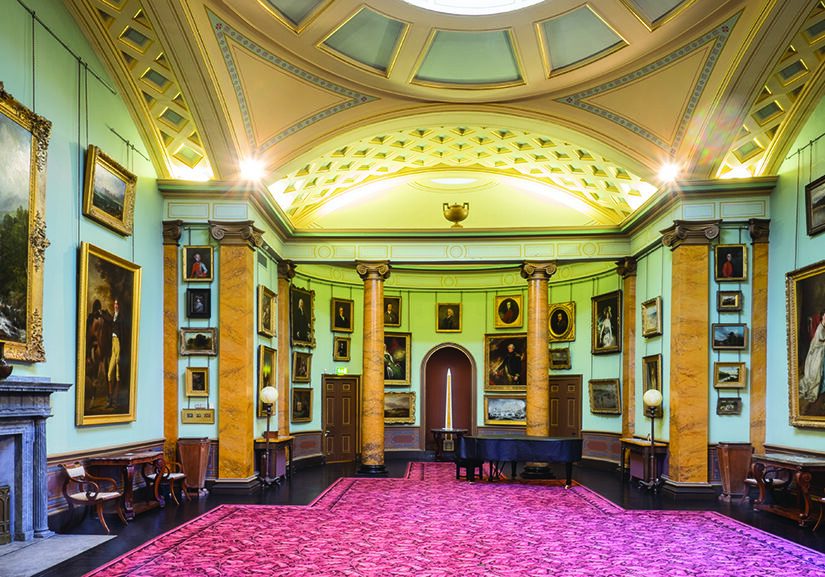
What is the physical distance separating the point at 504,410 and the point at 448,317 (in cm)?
316

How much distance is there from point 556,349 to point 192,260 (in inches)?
430

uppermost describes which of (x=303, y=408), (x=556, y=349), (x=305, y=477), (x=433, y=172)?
(x=433, y=172)

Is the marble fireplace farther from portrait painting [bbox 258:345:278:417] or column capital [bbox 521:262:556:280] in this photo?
column capital [bbox 521:262:556:280]

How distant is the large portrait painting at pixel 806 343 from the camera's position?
11156 millimetres

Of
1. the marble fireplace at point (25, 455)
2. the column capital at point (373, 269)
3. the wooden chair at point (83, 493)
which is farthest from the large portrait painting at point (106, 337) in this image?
the column capital at point (373, 269)

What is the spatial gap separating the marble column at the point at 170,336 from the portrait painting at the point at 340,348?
7070mm

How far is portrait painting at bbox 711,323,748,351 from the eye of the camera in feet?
43.1

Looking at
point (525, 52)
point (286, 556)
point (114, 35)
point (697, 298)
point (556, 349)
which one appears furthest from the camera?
point (556, 349)

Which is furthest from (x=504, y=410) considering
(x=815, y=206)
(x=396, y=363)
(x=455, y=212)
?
(x=815, y=206)

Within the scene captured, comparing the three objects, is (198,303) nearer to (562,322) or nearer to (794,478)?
(794,478)

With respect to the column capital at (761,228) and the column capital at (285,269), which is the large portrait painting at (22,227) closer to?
the column capital at (285,269)

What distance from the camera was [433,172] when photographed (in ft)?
58.4

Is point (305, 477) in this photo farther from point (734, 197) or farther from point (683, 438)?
point (734, 197)

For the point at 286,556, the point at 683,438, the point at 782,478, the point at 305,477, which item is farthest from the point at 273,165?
the point at 782,478
